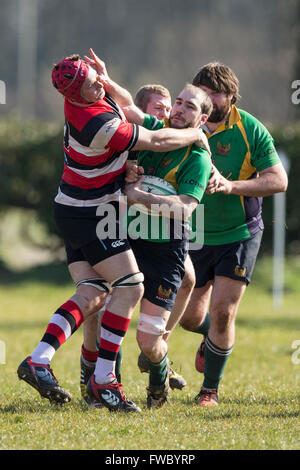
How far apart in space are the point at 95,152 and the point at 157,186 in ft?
1.63

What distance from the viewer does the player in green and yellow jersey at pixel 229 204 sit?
6125 mm

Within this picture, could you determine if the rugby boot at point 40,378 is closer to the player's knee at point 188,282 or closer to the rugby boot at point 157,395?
the rugby boot at point 157,395

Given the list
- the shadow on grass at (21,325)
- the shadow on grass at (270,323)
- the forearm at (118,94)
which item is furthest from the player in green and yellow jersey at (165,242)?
the shadow on grass at (270,323)

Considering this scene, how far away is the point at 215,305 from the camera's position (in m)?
6.23

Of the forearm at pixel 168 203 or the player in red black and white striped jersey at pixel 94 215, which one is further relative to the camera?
the forearm at pixel 168 203

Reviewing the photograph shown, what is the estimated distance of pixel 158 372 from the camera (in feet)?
19.0

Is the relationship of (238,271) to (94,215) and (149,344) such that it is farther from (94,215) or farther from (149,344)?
(94,215)

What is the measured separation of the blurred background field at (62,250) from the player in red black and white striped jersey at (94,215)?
31 cm

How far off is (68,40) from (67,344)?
1731 inches

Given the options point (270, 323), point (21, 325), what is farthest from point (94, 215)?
point (270, 323)

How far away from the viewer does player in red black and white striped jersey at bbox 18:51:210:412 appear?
17.0ft

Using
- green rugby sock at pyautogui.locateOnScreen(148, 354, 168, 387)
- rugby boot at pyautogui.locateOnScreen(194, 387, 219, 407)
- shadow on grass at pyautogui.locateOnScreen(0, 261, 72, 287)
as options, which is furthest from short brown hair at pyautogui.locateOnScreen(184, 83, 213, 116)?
shadow on grass at pyautogui.locateOnScreen(0, 261, 72, 287)

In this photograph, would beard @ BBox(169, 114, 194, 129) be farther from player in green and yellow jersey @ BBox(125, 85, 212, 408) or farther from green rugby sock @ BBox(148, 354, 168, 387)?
green rugby sock @ BBox(148, 354, 168, 387)
